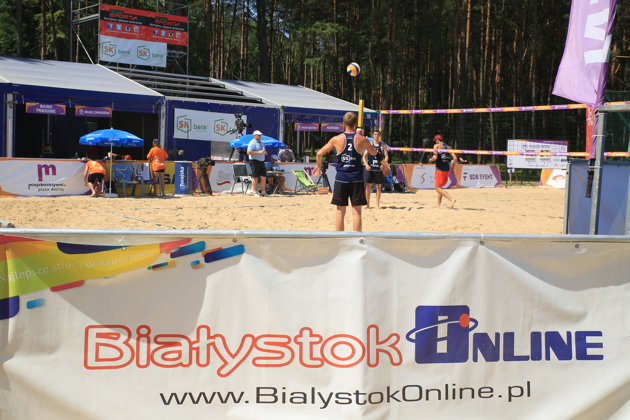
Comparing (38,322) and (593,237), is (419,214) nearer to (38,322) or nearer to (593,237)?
(593,237)

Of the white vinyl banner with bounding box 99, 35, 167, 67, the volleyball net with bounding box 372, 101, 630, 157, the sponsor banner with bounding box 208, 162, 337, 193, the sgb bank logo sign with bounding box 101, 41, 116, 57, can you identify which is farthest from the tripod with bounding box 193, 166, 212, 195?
the volleyball net with bounding box 372, 101, 630, 157

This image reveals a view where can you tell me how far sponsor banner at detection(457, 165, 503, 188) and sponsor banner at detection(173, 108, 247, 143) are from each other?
7.23 meters

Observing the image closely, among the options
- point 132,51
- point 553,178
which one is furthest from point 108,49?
point 553,178

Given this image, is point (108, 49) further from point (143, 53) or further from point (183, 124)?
point (183, 124)

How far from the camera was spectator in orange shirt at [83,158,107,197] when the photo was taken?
11.9m

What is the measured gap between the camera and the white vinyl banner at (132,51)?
19.0m

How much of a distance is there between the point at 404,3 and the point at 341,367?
100.0 ft

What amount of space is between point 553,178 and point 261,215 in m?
13.4

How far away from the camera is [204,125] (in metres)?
16.2

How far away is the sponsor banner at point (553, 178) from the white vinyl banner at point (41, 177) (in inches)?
583

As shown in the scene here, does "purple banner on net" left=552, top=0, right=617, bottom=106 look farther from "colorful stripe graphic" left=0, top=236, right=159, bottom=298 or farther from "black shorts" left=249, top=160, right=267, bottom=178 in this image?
"black shorts" left=249, top=160, right=267, bottom=178

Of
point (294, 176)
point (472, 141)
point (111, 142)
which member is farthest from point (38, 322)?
point (472, 141)

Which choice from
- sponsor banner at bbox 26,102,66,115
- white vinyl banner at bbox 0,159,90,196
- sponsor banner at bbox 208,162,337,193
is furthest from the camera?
sponsor banner at bbox 208,162,337,193

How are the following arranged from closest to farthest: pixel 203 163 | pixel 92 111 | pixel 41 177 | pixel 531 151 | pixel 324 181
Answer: pixel 41 177, pixel 203 163, pixel 92 111, pixel 324 181, pixel 531 151
